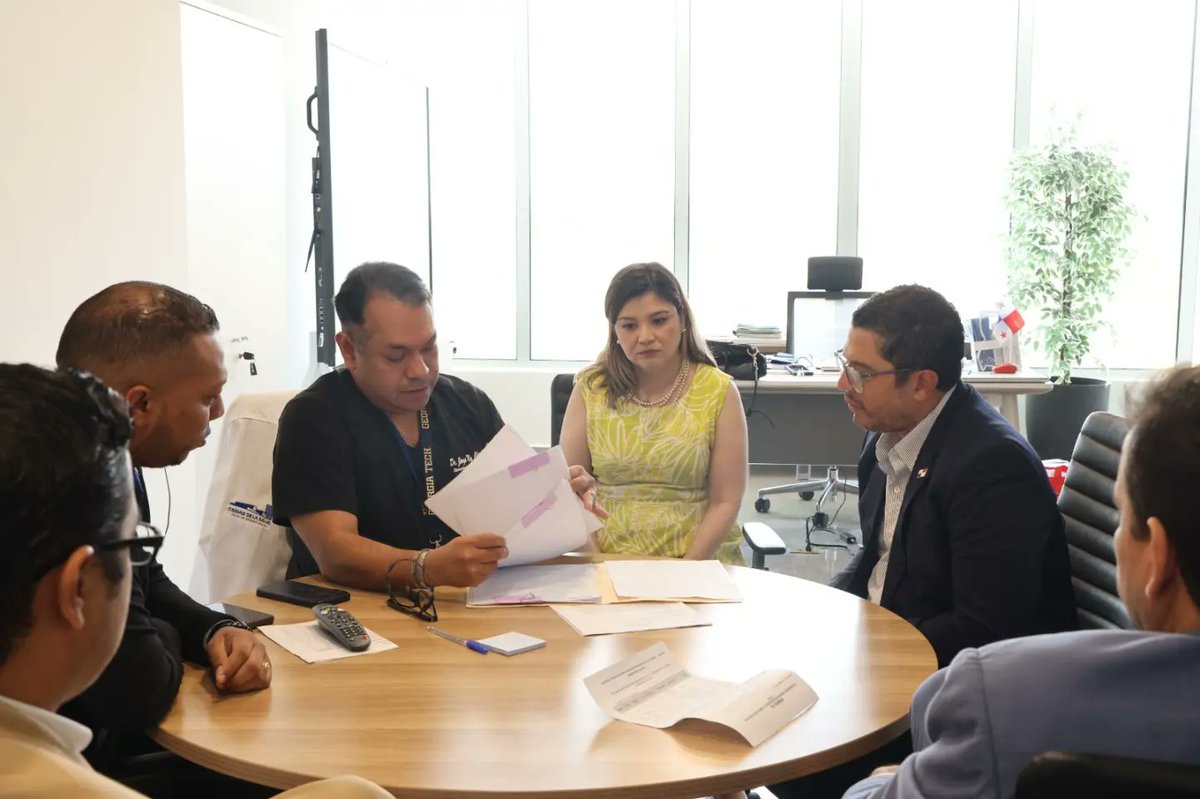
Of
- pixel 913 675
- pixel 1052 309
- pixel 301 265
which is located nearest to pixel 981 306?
pixel 1052 309

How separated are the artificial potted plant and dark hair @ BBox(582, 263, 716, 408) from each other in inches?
154

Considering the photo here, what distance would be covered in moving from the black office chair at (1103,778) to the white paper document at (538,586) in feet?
3.67

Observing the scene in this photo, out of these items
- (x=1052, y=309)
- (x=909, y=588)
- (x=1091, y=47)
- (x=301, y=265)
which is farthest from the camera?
(x=1091, y=47)

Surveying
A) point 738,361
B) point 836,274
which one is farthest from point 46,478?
point 836,274

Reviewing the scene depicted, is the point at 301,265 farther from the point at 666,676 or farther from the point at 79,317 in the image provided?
the point at 666,676

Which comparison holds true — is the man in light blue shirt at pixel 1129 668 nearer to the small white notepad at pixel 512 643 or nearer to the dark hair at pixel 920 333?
the small white notepad at pixel 512 643

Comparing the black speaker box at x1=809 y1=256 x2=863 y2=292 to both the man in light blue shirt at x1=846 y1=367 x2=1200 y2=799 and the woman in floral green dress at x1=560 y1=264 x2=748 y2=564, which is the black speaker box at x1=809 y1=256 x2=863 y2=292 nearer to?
the woman in floral green dress at x1=560 y1=264 x2=748 y2=564

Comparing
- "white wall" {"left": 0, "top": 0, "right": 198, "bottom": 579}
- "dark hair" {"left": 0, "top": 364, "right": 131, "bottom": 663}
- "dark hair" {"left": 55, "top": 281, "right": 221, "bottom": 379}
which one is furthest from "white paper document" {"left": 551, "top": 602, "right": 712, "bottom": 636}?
"white wall" {"left": 0, "top": 0, "right": 198, "bottom": 579}

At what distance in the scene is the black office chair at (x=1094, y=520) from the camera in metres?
1.95

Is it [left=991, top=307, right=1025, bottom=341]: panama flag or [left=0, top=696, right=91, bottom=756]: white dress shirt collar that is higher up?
[left=991, top=307, right=1025, bottom=341]: panama flag

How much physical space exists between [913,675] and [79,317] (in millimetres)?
1350

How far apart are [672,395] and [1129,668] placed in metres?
1.87

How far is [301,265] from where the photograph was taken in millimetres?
5551

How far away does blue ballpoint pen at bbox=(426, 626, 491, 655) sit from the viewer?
1614 mm
